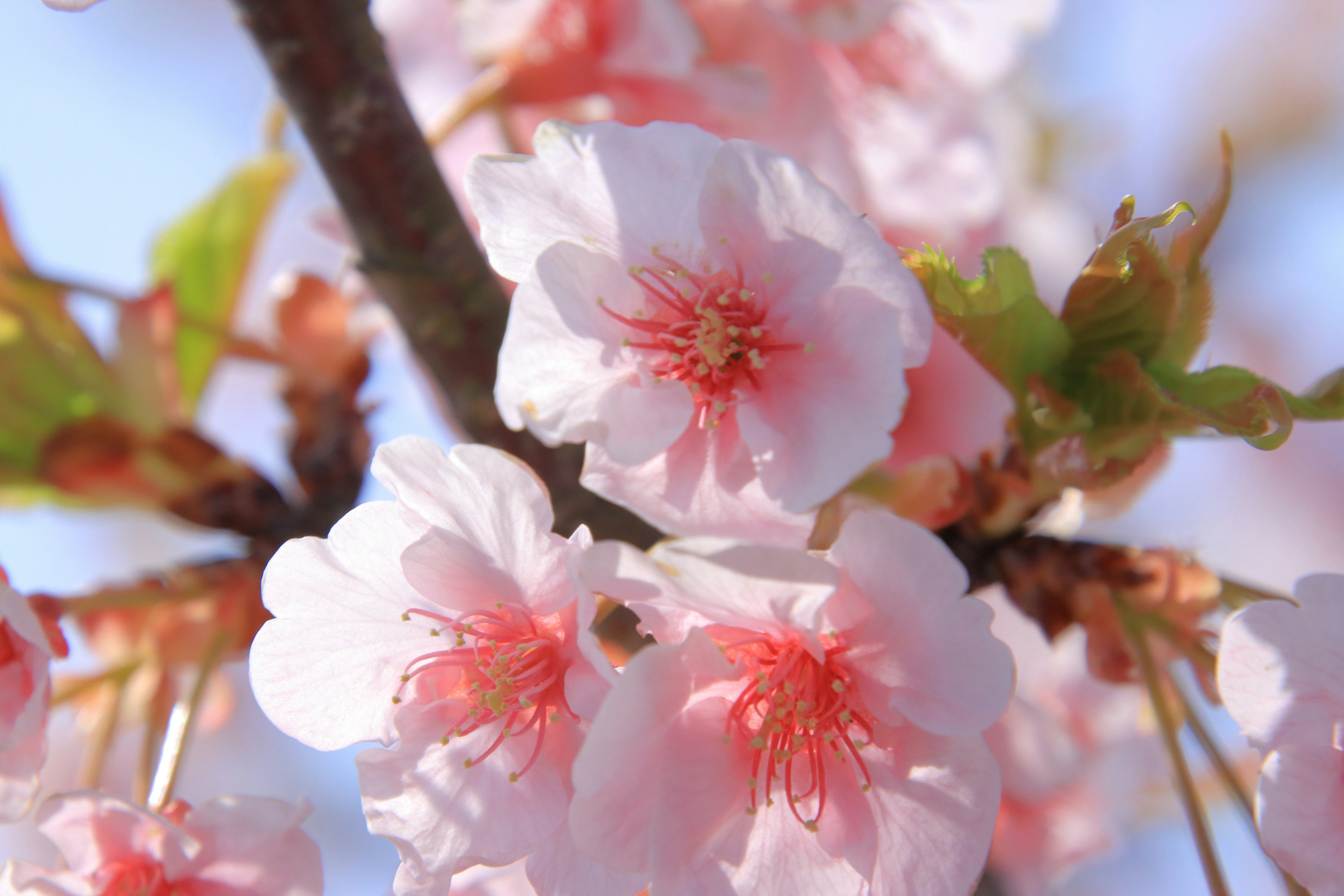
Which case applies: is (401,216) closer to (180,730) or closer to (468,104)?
(468,104)

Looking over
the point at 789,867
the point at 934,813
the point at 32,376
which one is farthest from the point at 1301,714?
the point at 32,376

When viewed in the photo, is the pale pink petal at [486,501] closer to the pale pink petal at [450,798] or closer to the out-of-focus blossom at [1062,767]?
the pale pink petal at [450,798]

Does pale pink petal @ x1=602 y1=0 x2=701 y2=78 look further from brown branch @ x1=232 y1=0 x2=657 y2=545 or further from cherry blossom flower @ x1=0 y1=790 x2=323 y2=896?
cherry blossom flower @ x1=0 y1=790 x2=323 y2=896

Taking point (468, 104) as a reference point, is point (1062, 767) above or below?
below

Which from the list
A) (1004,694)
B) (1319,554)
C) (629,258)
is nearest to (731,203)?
(629,258)

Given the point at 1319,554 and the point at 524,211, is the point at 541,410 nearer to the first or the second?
the point at 524,211

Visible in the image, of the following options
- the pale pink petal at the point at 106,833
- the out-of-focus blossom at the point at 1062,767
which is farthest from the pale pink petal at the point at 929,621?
the pale pink petal at the point at 106,833

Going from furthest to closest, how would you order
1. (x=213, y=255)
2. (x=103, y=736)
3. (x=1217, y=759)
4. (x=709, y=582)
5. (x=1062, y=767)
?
(x=213, y=255) < (x=1062, y=767) < (x=103, y=736) < (x=1217, y=759) < (x=709, y=582)
